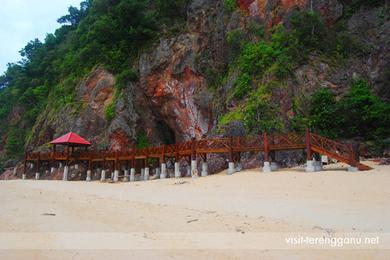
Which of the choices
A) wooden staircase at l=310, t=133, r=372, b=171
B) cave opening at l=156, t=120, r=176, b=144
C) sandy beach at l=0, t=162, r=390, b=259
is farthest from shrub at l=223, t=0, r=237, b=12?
sandy beach at l=0, t=162, r=390, b=259

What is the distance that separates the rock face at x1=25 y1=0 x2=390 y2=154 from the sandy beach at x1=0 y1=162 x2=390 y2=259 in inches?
569

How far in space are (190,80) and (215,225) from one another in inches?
1074

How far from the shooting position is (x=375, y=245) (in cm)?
557

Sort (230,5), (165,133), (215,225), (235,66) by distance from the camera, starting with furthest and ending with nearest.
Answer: (165,133) → (230,5) → (235,66) → (215,225)

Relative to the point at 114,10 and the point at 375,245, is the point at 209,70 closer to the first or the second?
the point at 114,10

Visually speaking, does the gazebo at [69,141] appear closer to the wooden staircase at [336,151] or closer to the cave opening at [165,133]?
the cave opening at [165,133]

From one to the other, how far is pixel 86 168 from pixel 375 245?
3352cm

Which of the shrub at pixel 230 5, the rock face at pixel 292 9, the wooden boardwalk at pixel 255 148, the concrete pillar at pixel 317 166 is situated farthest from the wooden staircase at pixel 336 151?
the shrub at pixel 230 5

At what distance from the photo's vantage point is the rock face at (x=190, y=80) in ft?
83.1

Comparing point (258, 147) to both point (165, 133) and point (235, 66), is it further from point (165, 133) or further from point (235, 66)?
point (165, 133)

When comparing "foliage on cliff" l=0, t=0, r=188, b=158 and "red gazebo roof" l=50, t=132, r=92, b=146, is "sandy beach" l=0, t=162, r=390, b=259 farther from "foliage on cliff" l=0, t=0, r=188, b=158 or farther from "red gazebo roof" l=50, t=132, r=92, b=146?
"foliage on cliff" l=0, t=0, r=188, b=158

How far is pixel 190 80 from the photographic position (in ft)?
111

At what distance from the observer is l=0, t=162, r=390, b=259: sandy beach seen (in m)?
5.54

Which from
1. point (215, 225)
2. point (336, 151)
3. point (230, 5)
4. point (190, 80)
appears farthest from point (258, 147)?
point (230, 5)
